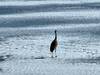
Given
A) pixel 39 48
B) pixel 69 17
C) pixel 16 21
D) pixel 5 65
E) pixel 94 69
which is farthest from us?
pixel 69 17

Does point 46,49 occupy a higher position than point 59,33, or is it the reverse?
point 46,49

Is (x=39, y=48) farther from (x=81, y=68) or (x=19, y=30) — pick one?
(x=19, y=30)

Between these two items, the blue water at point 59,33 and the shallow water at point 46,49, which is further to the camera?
the blue water at point 59,33

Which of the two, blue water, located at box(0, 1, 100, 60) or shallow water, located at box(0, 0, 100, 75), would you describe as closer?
shallow water, located at box(0, 0, 100, 75)

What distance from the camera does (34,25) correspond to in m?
27.3

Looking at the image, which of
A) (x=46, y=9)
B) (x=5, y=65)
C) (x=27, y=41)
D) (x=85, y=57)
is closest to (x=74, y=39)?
(x=27, y=41)

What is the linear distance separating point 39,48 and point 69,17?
14.6 m

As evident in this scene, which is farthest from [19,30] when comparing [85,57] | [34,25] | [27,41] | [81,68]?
[81,68]

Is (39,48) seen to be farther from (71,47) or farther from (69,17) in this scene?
(69,17)

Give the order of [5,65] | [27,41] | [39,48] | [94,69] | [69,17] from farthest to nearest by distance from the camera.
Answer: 1. [69,17]
2. [27,41]
3. [39,48]
4. [5,65]
5. [94,69]

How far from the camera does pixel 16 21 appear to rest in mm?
29562

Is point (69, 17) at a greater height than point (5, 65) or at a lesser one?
lesser

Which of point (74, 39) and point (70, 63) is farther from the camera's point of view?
point (74, 39)

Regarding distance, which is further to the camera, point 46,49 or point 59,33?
point 59,33
